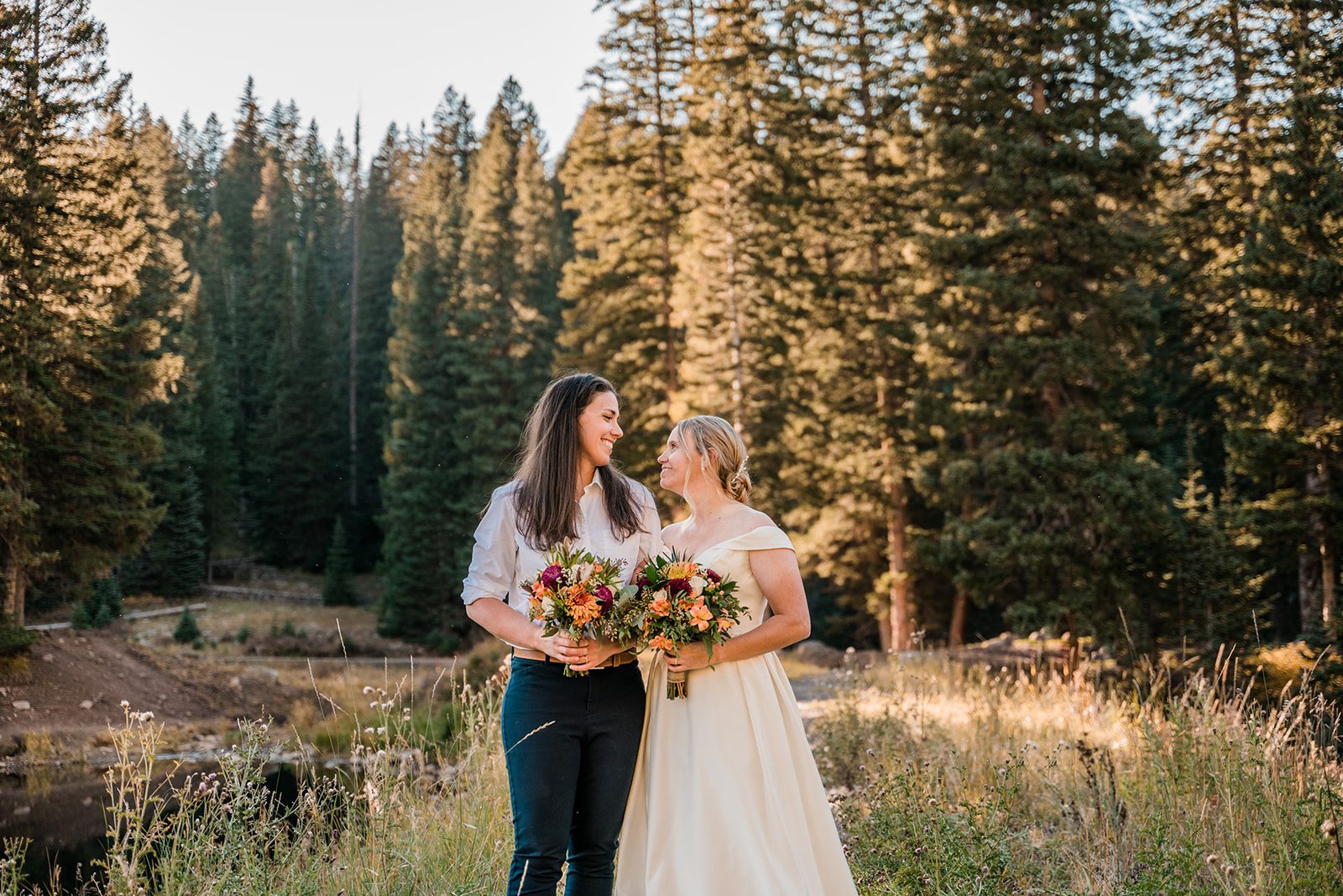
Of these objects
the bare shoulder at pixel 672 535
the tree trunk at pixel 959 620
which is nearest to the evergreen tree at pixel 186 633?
the tree trunk at pixel 959 620

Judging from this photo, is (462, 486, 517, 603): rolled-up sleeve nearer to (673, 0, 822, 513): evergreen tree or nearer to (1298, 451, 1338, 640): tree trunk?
(1298, 451, 1338, 640): tree trunk

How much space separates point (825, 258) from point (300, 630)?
20.0m

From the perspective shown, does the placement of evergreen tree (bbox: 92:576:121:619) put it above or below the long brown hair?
below

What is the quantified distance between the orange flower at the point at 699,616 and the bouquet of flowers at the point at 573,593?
20 cm

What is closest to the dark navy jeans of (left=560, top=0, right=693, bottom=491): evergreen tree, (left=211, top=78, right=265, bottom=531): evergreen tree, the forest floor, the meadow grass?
the meadow grass

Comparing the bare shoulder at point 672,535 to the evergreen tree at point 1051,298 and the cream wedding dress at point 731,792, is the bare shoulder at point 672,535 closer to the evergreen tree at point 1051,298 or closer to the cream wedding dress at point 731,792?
the cream wedding dress at point 731,792

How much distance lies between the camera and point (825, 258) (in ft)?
77.2

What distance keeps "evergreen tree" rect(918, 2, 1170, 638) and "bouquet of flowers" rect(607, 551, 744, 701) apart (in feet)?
39.1

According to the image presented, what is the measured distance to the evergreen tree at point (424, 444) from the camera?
32.4m

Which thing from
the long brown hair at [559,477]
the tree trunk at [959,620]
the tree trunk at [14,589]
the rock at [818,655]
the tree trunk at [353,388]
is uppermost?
the tree trunk at [353,388]

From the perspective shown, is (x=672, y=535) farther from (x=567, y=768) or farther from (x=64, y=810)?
(x=64, y=810)

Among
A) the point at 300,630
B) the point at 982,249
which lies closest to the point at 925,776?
the point at 982,249

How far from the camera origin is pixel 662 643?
3316 millimetres

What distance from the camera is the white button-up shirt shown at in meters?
3.51
